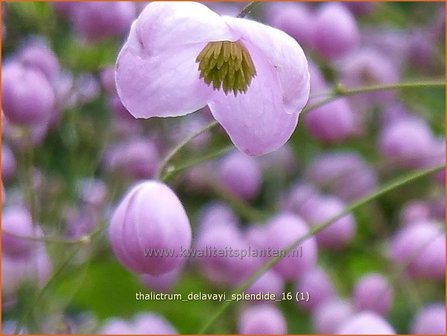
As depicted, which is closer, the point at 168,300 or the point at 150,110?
the point at 150,110

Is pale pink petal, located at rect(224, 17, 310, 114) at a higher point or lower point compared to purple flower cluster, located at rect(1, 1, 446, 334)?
higher

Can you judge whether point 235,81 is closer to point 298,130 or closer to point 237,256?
point 237,256

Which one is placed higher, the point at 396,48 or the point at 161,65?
the point at 161,65

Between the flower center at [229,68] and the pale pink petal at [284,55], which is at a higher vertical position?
the pale pink petal at [284,55]

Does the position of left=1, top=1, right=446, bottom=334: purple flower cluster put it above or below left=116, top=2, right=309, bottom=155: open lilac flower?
below

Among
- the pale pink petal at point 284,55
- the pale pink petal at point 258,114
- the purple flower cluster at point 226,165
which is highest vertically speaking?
the pale pink petal at point 284,55

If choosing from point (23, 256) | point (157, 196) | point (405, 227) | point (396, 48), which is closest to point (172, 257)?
point (157, 196)

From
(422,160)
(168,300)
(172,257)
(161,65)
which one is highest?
(161,65)

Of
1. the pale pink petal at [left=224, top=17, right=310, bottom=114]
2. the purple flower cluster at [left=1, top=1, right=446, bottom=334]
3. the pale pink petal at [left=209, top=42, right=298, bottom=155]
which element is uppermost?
the pale pink petal at [left=224, top=17, right=310, bottom=114]
